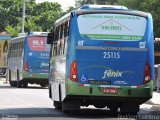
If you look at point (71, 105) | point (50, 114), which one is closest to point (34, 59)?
point (50, 114)

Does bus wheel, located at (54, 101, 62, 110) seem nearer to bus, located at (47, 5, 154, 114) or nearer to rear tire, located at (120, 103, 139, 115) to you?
bus, located at (47, 5, 154, 114)

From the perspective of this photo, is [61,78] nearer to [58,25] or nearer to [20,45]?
[58,25]

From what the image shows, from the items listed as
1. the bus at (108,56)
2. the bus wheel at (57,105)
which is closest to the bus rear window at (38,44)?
the bus wheel at (57,105)

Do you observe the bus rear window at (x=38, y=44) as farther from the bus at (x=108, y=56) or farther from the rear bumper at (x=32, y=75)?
the bus at (x=108, y=56)

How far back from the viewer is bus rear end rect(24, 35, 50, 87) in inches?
1618

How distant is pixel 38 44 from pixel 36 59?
0.94 metres

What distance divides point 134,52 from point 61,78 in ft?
8.22

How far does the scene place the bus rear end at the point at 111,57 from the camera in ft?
62.3

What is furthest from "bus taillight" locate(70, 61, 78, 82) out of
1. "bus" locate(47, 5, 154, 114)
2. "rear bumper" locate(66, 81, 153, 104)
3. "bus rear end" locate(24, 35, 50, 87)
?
→ "bus rear end" locate(24, 35, 50, 87)

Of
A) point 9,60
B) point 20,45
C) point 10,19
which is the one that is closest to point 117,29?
point 20,45

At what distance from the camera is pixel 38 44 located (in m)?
41.2

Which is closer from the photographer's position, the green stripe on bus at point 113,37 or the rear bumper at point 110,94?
the rear bumper at point 110,94

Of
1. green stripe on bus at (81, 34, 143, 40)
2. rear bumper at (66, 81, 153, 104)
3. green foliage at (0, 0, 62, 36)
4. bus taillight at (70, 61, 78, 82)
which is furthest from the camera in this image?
green foliage at (0, 0, 62, 36)

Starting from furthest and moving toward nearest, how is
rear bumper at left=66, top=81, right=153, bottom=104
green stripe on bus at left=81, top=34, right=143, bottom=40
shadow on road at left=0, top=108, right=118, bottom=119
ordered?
shadow on road at left=0, top=108, right=118, bottom=119
green stripe on bus at left=81, top=34, right=143, bottom=40
rear bumper at left=66, top=81, right=153, bottom=104
